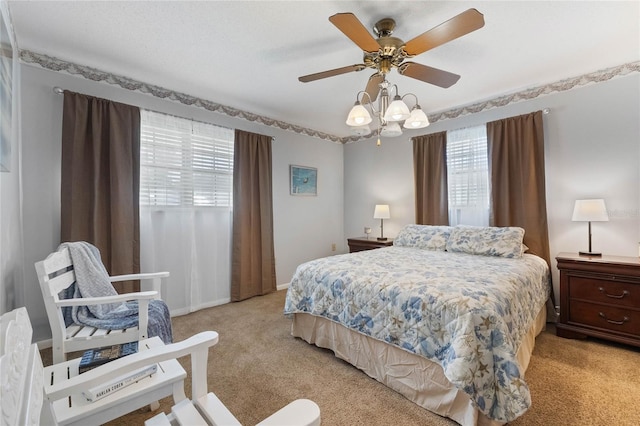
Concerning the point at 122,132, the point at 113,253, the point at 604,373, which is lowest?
the point at 604,373

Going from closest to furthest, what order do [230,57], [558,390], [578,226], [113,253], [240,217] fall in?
[558,390] → [230,57] → [113,253] → [578,226] → [240,217]

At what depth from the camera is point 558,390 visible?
1782 mm

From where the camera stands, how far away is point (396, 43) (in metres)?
1.86

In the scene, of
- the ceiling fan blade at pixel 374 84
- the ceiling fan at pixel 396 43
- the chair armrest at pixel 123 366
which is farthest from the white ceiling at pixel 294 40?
the chair armrest at pixel 123 366

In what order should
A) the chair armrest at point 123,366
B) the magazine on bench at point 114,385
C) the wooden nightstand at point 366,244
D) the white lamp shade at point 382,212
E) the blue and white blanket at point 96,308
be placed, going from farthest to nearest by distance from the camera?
the white lamp shade at point 382,212, the wooden nightstand at point 366,244, the blue and white blanket at point 96,308, the magazine on bench at point 114,385, the chair armrest at point 123,366

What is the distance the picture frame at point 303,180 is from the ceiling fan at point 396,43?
2179 mm

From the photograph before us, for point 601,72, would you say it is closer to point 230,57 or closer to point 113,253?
point 230,57

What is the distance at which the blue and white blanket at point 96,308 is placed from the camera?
5.93 ft

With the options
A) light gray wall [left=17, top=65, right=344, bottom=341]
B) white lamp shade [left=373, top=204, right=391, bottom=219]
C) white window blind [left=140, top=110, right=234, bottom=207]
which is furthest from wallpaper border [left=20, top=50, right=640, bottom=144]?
white lamp shade [left=373, top=204, right=391, bottom=219]

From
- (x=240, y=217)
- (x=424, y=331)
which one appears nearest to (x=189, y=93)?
(x=240, y=217)

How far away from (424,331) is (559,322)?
1870 millimetres

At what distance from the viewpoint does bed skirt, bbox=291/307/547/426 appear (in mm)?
1545

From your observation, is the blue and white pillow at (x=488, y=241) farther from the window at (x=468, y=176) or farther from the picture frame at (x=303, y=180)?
the picture frame at (x=303, y=180)

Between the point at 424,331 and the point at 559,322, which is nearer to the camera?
the point at 424,331
